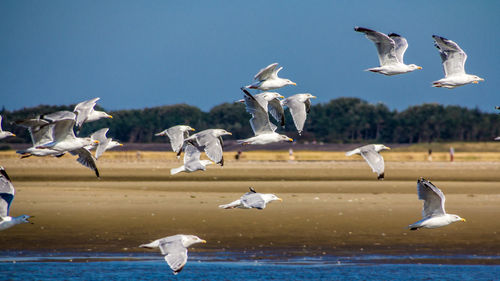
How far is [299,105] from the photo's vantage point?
20.0m

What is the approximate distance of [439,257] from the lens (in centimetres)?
2108

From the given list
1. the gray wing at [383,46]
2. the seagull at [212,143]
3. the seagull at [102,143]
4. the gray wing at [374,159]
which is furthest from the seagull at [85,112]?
the gray wing at [383,46]

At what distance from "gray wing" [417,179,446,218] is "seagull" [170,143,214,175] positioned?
514 cm

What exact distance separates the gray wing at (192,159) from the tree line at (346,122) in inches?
4168

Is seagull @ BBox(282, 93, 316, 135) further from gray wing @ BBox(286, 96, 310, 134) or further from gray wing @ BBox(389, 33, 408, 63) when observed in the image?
gray wing @ BBox(389, 33, 408, 63)

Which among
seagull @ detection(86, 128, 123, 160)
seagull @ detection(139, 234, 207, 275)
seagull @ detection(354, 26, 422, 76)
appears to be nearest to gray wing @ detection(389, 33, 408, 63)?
seagull @ detection(354, 26, 422, 76)

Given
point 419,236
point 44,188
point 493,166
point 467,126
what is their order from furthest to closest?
point 467,126 → point 493,166 → point 44,188 → point 419,236

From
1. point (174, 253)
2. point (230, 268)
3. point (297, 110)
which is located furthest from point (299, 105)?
point (174, 253)

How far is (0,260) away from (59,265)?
1.67 metres

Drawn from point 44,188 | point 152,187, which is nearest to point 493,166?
point 152,187

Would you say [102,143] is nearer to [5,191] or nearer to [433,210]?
[5,191]

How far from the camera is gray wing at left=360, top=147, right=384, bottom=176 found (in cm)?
1756

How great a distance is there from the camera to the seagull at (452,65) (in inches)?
755

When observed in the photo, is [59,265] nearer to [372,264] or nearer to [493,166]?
[372,264]
